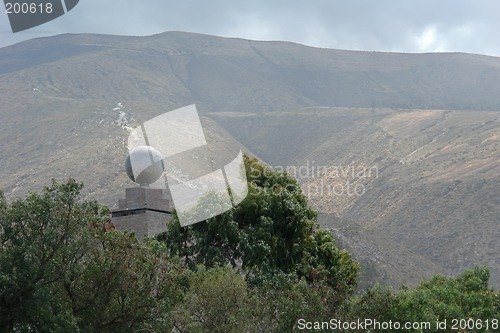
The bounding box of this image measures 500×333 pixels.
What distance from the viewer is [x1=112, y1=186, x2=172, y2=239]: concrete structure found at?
70.4 feet

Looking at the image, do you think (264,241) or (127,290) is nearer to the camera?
(127,290)

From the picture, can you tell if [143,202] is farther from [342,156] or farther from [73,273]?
[342,156]

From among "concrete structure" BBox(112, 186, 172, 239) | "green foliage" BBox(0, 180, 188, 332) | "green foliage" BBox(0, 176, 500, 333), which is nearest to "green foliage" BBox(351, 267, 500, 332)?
"green foliage" BBox(0, 176, 500, 333)

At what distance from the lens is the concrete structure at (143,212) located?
21469mm

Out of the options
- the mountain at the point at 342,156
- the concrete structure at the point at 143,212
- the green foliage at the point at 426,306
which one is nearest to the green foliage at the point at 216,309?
the green foliage at the point at 426,306

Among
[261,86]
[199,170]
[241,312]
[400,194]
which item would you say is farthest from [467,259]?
[261,86]

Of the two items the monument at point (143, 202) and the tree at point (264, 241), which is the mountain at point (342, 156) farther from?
the tree at point (264, 241)

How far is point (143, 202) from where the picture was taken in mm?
22172

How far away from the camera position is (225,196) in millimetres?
20031

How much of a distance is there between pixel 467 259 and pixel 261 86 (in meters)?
134

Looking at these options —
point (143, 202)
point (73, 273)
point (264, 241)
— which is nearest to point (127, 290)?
point (73, 273)

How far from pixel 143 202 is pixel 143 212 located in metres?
0.36

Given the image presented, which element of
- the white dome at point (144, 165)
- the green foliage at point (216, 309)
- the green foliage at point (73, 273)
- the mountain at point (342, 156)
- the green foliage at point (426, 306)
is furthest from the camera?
the mountain at point (342, 156)

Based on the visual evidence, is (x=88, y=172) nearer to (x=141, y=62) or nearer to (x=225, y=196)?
(x=225, y=196)
